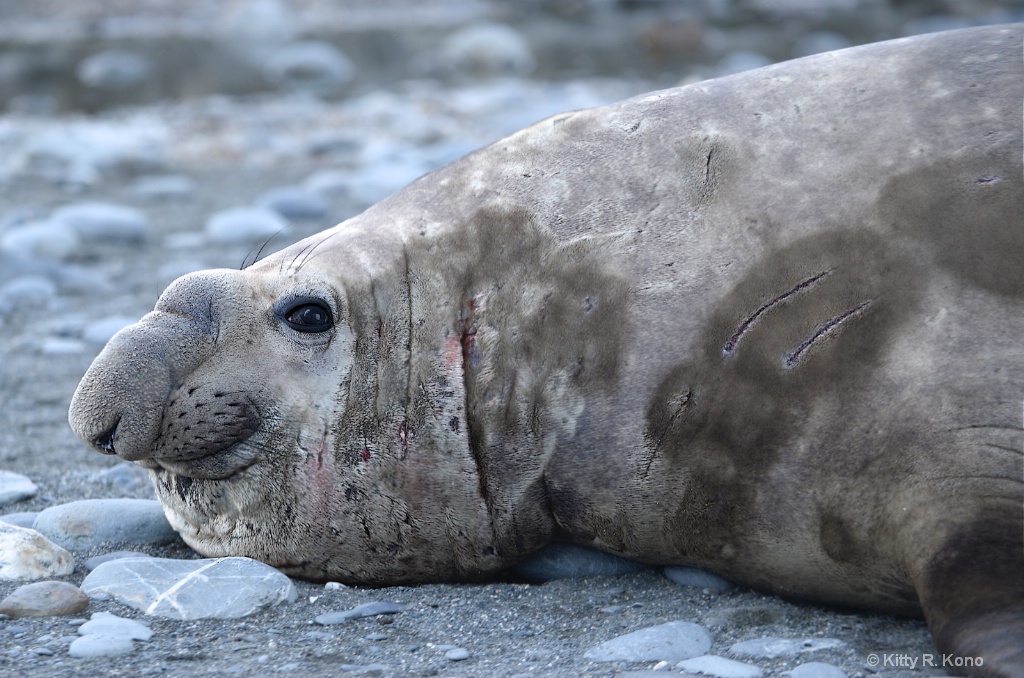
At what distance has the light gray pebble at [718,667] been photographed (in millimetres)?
2371

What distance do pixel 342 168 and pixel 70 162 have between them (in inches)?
72.3

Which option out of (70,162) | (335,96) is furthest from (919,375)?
(335,96)

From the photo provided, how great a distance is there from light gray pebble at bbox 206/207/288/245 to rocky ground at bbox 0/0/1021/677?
0.01 meters

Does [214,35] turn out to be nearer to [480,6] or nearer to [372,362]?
[480,6]

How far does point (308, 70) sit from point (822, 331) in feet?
37.0

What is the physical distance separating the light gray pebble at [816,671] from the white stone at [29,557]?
1.55 m

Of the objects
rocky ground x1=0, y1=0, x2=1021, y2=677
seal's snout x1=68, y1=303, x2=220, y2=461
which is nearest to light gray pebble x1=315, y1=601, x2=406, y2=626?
rocky ground x1=0, y1=0, x2=1021, y2=677

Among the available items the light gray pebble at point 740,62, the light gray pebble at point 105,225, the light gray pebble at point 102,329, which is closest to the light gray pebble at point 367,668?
the light gray pebble at point 102,329

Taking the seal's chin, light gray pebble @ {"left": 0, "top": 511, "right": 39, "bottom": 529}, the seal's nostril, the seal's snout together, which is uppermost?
the seal's snout

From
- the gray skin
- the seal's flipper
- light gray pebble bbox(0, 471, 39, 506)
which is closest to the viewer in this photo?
the seal's flipper

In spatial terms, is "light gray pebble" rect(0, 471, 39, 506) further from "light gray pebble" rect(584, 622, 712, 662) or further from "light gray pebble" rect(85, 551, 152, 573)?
"light gray pebble" rect(584, 622, 712, 662)

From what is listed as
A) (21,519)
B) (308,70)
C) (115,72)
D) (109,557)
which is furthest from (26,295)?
(115,72)

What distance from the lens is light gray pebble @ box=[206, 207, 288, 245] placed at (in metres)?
6.65

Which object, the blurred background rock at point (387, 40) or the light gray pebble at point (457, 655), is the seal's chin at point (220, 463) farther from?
the blurred background rock at point (387, 40)
